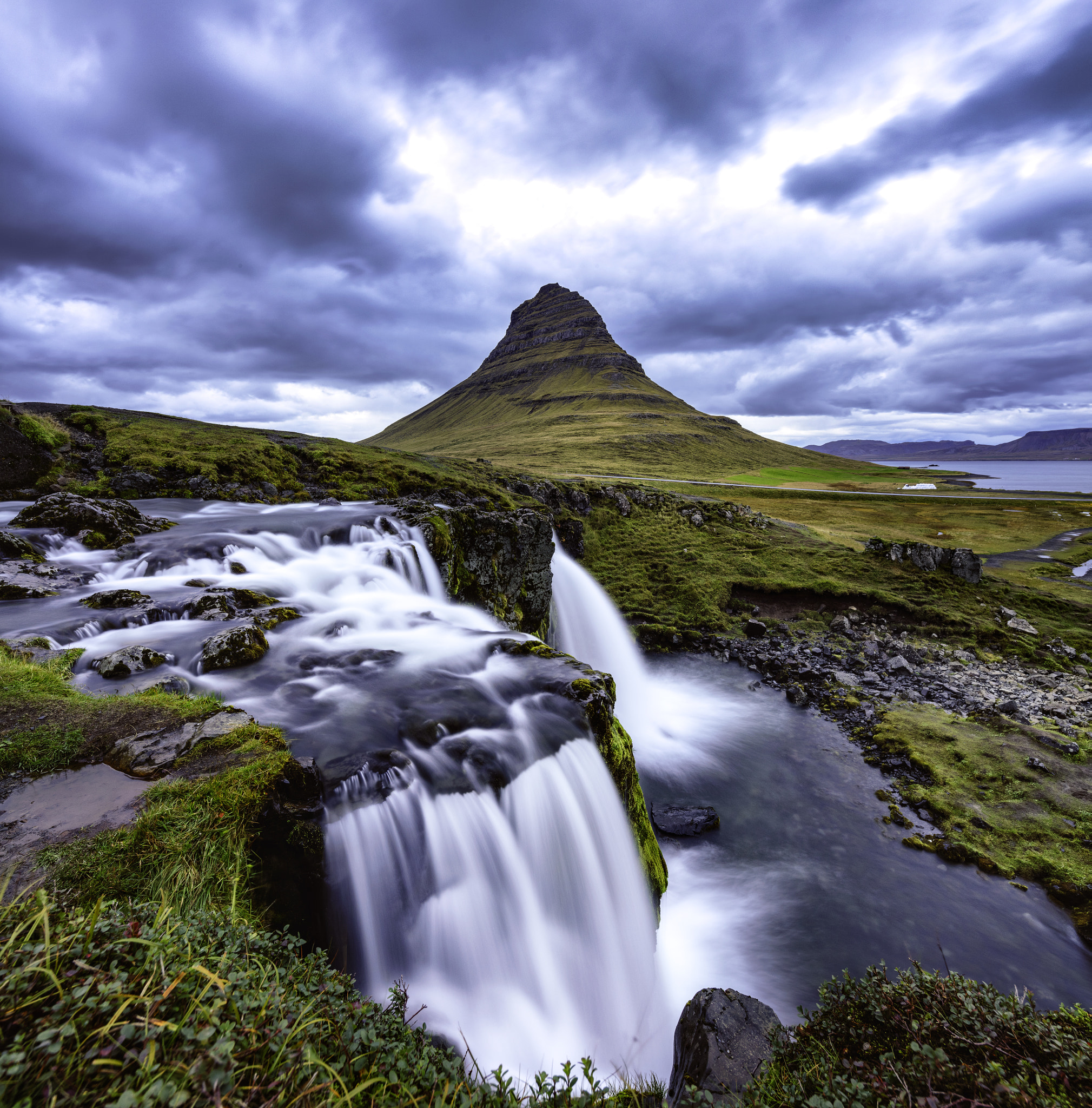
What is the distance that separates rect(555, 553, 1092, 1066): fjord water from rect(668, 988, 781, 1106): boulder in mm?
1904

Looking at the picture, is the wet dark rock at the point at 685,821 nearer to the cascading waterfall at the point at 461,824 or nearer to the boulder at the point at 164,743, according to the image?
the cascading waterfall at the point at 461,824

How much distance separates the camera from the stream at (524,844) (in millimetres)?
6945

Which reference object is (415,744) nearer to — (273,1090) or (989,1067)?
(273,1090)

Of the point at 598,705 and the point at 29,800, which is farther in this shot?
the point at 598,705

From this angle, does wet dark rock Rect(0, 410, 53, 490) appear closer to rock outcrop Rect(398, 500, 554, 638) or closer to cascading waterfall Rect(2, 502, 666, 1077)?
cascading waterfall Rect(2, 502, 666, 1077)

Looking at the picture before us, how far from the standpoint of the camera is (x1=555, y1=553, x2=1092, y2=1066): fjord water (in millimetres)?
10055

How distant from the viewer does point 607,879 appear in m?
9.09

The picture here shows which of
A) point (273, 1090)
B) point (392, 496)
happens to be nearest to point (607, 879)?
point (273, 1090)

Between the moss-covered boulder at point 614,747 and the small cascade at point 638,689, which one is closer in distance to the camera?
the moss-covered boulder at point 614,747

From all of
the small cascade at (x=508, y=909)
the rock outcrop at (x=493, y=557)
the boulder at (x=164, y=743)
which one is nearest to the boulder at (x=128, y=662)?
the boulder at (x=164, y=743)

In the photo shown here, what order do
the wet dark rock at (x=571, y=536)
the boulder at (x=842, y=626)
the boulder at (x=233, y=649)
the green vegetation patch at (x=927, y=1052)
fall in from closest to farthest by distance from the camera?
the green vegetation patch at (x=927, y=1052) < the boulder at (x=233, y=649) < the boulder at (x=842, y=626) < the wet dark rock at (x=571, y=536)

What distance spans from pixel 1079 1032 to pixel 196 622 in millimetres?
15450

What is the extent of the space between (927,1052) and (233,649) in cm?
1164

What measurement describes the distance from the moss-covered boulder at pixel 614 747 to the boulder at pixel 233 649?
6.55 metres
